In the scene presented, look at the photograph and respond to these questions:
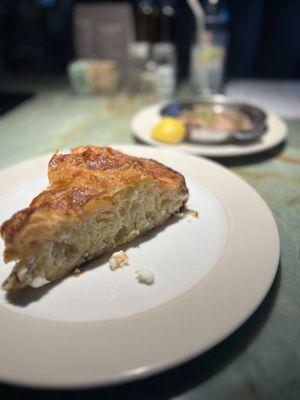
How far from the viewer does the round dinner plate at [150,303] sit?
0.65 metres

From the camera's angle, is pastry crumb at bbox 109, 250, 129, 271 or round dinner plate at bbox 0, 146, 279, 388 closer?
round dinner plate at bbox 0, 146, 279, 388

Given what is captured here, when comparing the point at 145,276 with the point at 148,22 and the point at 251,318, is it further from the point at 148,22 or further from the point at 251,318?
the point at 148,22

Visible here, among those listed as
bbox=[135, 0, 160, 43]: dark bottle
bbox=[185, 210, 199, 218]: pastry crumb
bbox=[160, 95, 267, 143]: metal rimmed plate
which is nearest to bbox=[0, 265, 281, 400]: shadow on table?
bbox=[185, 210, 199, 218]: pastry crumb

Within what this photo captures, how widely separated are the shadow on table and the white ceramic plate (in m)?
0.96

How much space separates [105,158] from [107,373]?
69 cm

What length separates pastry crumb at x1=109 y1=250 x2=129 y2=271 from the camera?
96cm

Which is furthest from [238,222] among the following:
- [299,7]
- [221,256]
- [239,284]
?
[299,7]

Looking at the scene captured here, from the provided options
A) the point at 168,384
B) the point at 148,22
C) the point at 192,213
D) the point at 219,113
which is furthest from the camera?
the point at 148,22

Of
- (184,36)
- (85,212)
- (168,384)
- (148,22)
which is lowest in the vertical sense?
(168,384)

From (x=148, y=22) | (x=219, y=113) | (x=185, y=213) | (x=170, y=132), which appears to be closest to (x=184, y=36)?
(x=148, y=22)

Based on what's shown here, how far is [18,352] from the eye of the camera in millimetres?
675

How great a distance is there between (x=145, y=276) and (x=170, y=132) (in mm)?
928

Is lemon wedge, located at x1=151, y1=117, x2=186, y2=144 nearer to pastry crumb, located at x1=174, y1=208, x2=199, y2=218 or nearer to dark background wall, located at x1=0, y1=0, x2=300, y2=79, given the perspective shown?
pastry crumb, located at x1=174, y1=208, x2=199, y2=218

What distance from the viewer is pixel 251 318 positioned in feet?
2.66
